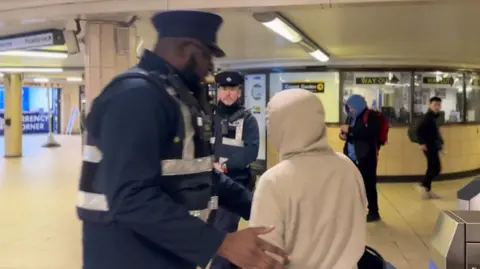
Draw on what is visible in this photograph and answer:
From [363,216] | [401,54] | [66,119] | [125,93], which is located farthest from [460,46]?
[66,119]

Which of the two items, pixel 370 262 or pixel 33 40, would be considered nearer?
pixel 370 262

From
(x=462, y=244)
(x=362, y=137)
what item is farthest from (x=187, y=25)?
(x=362, y=137)

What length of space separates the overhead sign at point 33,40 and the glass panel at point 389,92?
5938mm

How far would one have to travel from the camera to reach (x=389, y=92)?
10797 millimetres

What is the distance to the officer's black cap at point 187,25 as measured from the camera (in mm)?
1625

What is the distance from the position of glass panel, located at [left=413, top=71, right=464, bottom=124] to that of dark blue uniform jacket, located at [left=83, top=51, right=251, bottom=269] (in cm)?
989

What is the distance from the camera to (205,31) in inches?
65.2

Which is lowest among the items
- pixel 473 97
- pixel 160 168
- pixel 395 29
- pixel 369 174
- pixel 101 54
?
pixel 369 174

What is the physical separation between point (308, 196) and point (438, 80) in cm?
1001

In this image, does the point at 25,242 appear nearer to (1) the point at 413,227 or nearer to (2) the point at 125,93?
(1) the point at 413,227

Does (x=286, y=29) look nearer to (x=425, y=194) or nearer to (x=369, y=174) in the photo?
(x=369, y=174)

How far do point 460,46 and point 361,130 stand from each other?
3303 millimetres

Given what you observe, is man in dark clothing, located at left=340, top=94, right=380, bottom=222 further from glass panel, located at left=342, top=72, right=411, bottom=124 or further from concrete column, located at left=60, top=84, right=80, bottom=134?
concrete column, located at left=60, top=84, right=80, bottom=134

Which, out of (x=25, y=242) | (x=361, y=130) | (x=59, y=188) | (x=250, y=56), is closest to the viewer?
(x=25, y=242)
